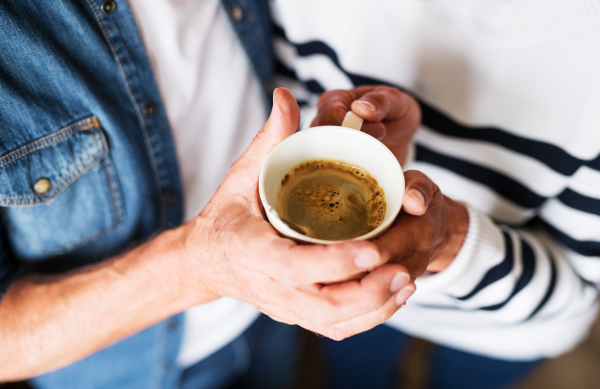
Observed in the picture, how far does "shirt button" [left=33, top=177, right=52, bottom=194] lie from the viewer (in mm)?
799

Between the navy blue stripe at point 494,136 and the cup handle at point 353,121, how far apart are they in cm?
37

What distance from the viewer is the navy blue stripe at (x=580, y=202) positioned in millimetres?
825

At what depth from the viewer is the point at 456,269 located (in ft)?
2.76

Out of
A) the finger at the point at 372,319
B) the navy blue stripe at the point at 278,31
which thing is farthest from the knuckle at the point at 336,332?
the navy blue stripe at the point at 278,31

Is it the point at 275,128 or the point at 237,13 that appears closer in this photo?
the point at 275,128

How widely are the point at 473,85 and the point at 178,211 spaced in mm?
799

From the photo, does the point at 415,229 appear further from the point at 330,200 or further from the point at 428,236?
the point at 330,200

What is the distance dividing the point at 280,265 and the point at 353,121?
0.96 feet

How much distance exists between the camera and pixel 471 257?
0.83 meters

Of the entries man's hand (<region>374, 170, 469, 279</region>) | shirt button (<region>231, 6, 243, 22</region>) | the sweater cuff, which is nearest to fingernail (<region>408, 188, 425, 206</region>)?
man's hand (<region>374, 170, 469, 279</region>)

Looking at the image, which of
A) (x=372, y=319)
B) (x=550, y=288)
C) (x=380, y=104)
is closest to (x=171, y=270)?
(x=372, y=319)

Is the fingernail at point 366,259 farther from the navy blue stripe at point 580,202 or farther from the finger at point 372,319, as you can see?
the navy blue stripe at point 580,202

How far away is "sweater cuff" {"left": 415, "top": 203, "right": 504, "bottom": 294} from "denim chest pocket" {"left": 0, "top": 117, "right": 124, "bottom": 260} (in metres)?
0.76

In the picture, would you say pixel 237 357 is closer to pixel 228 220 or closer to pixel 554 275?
pixel 228 220
